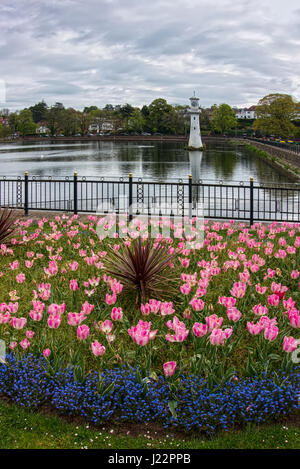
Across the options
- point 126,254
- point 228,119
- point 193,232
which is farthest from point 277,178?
point 228,119

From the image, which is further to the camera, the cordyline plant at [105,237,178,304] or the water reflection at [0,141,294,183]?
the water reflection at [0,141,294,183]

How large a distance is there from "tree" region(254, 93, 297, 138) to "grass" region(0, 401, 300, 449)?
71.1 metres

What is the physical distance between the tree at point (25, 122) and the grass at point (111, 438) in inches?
4858

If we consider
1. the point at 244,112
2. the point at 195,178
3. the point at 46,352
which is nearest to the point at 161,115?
the point at 244,112

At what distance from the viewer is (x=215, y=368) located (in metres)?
3.77

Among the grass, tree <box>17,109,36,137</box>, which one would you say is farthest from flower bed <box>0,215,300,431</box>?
tree <box>17,109,36,137</box>

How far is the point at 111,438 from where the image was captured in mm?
3285

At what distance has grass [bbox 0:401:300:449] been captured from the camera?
3.20m

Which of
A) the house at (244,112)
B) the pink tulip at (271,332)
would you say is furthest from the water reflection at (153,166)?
the house at (244,112)

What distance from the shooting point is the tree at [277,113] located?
2734 inches

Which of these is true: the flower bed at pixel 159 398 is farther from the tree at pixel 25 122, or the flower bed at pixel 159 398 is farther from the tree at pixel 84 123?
the tree at pixel 84 123

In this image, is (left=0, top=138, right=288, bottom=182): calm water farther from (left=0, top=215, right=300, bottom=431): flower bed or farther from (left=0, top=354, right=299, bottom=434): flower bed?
(left=0, top=354, right=299, bottom=434): flower bed

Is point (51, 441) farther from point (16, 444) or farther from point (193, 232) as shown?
point (193, 232)

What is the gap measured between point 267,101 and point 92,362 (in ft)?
251
